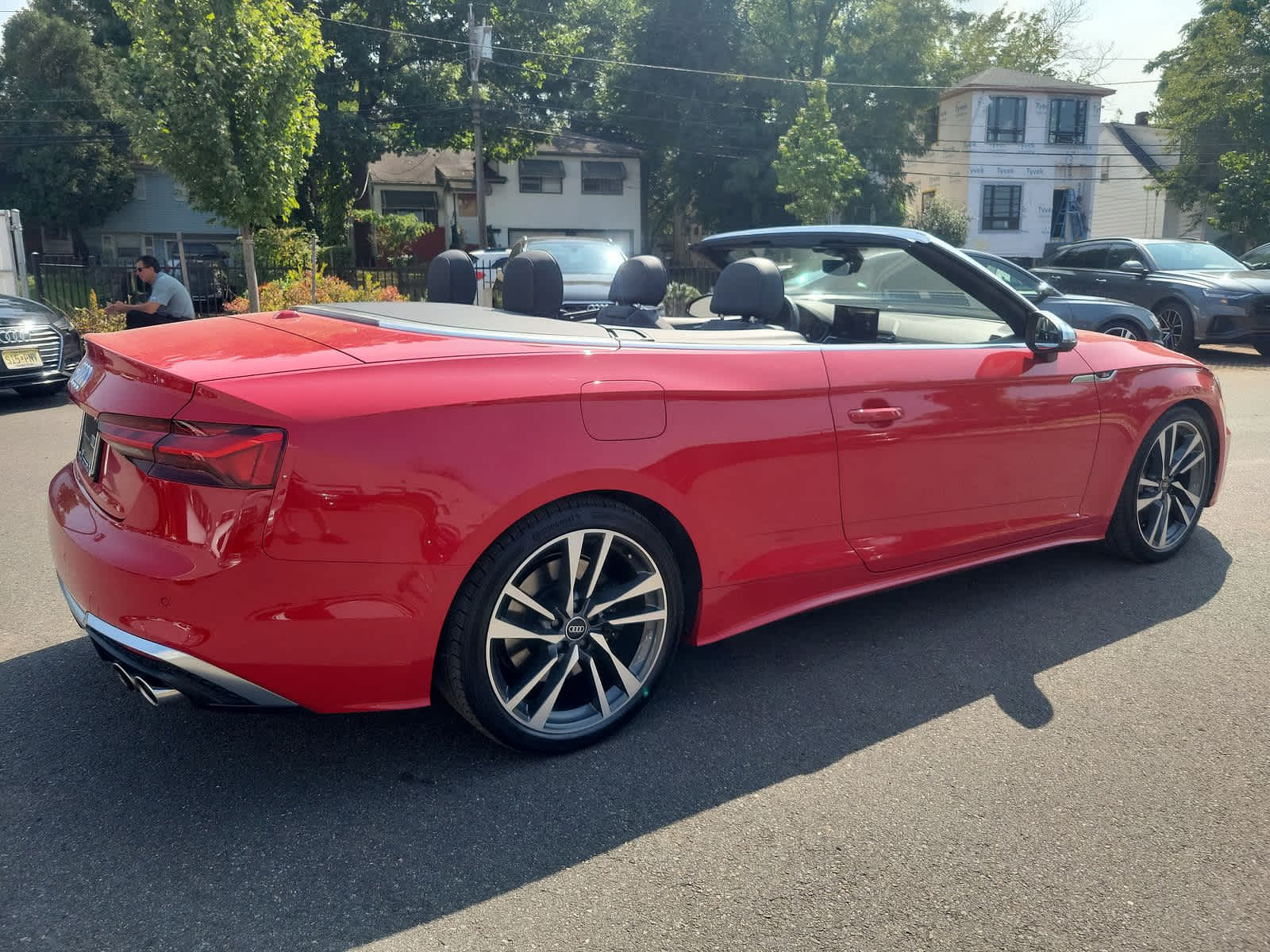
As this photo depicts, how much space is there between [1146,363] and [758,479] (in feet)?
7.65

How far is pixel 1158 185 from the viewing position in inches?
1380

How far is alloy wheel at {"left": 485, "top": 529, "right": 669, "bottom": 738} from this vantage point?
2.88 metres

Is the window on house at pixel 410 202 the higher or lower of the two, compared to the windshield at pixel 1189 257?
higher

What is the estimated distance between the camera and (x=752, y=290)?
370 centimetres

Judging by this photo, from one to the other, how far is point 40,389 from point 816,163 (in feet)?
77.4

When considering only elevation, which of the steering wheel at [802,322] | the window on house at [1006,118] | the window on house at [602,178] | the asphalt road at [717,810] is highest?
the window on house at [1006,118]

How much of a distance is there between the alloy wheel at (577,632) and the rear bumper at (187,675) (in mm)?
596

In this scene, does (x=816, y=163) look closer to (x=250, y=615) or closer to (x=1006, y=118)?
(x=1006, y=118)

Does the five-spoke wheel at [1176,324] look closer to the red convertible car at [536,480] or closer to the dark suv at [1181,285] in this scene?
the dark suv at [1181,285]

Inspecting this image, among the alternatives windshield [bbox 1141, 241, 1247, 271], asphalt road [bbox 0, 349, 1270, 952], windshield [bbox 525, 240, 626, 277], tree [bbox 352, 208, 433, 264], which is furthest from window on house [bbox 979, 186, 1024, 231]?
asphalt road [bbox 0, 349, 1270, 952]

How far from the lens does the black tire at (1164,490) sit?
462 cm

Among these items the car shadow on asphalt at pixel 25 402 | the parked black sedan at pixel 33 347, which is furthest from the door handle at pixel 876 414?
the car shadow on asphalt at pixel 25 402

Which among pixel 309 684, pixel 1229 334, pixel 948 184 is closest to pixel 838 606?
pixel 309 684

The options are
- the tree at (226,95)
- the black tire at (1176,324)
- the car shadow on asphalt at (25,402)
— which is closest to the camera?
the car shadow on asphalt at (25,402)
